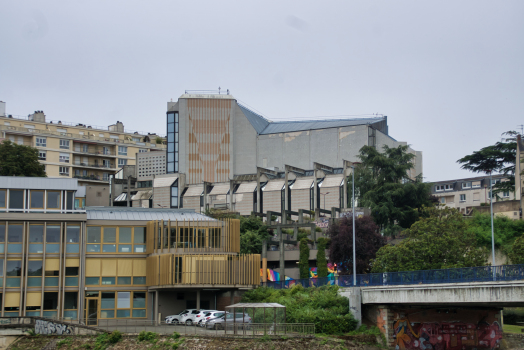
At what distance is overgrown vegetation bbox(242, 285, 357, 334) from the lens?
1772 inches

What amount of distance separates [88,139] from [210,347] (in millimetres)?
101210

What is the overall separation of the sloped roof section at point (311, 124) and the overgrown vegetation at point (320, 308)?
6836cm

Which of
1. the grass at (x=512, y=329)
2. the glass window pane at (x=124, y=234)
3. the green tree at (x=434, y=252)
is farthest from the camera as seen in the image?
the green tree at (x=434, y=252)

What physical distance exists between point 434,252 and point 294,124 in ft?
241

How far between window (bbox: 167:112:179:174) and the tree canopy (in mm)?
51447

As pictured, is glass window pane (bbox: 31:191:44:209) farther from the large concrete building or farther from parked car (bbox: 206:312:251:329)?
the large concrete building

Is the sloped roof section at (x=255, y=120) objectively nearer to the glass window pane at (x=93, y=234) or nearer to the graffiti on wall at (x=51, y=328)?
the glass window pane at (x=93, y=234)

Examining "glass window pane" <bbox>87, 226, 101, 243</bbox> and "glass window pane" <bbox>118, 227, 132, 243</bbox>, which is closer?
"glass window pane" <bbox>87, 226, 101, 243</bbox>

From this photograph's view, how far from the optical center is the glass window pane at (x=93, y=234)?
51.1 m

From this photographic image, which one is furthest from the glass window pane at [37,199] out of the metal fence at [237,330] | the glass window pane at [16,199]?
the metal fence at [237,330]

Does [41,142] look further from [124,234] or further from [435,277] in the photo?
[435,277]

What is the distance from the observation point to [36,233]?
1959 inches

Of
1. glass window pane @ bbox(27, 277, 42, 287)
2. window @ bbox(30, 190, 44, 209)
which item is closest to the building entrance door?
glass window pane @ bbox(27, 277, 42, 287)

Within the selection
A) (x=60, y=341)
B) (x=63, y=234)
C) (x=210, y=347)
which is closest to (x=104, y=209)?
(x=63, y=234)
